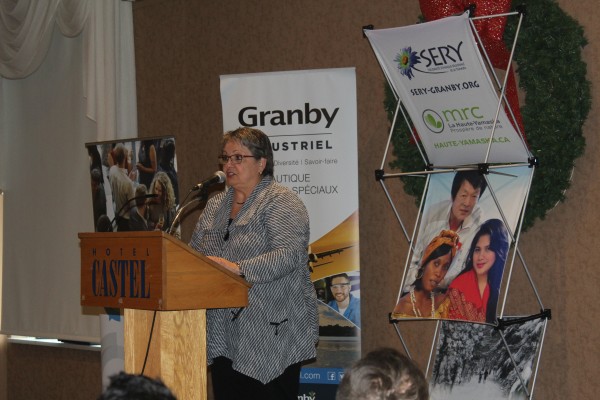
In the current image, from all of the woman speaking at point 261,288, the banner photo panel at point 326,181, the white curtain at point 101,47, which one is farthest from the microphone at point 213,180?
the white curtain at point 101,47

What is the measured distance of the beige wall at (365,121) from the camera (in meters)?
3.95

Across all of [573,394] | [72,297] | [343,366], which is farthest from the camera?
[72,297]

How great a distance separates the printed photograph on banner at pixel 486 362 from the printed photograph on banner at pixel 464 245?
0.26 m

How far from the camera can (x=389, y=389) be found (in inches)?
65.6

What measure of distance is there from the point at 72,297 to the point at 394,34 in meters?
3.50

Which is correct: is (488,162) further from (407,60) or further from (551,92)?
(407,60)

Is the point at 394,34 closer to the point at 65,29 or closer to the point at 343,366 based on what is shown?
the point at 343,366

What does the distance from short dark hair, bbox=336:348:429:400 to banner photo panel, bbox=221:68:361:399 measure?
274 centimetres

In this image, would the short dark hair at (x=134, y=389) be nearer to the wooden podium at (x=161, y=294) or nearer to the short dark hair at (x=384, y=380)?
the short dark hair at (x=384, y=380)

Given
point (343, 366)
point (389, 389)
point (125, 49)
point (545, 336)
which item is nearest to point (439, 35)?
point (545, 336)

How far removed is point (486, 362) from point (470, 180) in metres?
0.79

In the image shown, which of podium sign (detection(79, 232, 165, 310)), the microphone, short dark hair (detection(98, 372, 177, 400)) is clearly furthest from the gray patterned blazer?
short dark hair (detection(98, 372, 177, 400))

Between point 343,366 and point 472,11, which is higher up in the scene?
point 472,11

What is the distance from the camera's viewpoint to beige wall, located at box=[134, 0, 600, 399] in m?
3.95
